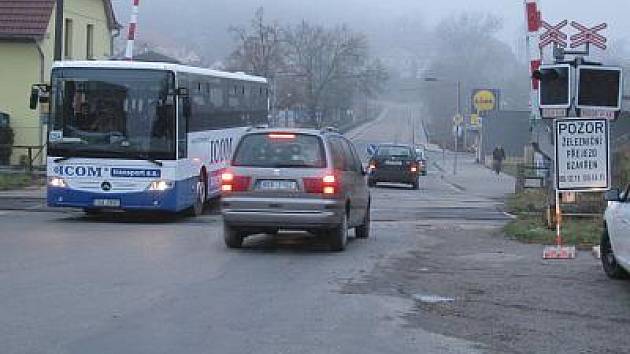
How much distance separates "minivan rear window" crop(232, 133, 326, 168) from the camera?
1435cm

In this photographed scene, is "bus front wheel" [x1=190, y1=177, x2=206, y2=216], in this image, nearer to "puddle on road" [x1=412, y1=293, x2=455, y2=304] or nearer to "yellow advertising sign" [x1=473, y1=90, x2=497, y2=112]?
"puddle on road" [x1=412, y1=293, x2=455, y2=304]

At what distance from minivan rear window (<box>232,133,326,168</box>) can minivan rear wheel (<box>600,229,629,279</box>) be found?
13.3 feet

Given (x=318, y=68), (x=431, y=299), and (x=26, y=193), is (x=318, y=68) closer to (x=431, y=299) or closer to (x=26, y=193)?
(x=26, y=193)

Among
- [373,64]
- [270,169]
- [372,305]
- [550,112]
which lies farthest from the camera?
[373,64]

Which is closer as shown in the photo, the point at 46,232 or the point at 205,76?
the point at 46,232

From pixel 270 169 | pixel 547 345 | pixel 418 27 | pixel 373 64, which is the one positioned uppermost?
pixel 418 27

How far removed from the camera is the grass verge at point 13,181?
2992 cm

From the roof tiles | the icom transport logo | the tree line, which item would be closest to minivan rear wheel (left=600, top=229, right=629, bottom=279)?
the icom transport logo

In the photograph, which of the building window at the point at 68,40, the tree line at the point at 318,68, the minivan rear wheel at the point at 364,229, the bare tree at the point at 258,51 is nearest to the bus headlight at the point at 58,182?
the minivan rear wheel at the point at 364,229

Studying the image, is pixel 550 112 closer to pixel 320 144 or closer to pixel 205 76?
pixel 320 144

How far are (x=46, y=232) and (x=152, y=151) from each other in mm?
2850

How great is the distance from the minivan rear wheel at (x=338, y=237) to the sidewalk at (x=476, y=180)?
21.7 metres

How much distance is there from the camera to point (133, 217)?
69.5 feet

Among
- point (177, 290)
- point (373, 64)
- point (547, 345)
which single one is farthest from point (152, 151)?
point (373, 64)
